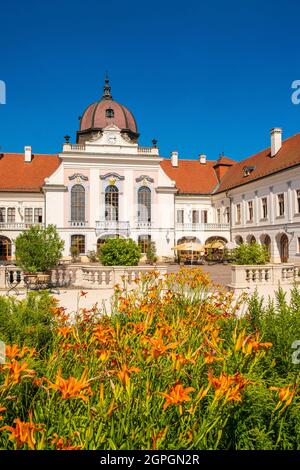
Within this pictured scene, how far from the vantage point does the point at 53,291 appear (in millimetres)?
12203

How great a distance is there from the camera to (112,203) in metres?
34.2

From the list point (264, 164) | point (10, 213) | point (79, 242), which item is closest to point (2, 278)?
point (79, 242)

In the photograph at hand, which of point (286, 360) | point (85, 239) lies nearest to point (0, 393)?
point (286, 360)

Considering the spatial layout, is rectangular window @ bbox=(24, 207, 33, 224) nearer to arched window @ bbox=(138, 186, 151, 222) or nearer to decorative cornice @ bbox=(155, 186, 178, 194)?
arched window @ bbox=(138, 186, 151, 222)

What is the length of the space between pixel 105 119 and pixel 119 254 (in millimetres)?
27836

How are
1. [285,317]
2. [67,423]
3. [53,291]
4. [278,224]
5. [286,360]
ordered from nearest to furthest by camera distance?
[67,423]
[286,360]
[285,317]
[53,291]
[278,224]

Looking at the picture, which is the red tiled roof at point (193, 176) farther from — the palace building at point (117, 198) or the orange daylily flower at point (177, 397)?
the orange daylily flower at point (177, 397)

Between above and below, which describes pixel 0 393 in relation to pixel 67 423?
above

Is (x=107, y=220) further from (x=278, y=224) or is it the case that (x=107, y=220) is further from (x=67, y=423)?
(x=67, y=423)

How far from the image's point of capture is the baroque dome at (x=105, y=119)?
1513 inches

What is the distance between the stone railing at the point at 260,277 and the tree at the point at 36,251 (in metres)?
6.52

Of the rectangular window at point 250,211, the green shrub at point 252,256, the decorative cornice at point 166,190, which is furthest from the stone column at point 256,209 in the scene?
the green shrub at point 252,256
